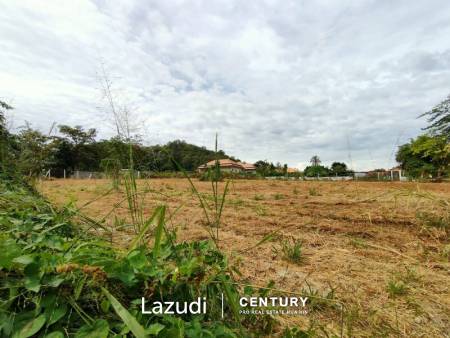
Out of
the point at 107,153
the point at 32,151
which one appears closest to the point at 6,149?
the point at 32,151

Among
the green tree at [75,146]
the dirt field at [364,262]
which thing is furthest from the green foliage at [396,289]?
the green tree at [75,146]

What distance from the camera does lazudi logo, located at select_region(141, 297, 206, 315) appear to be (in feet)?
2.15

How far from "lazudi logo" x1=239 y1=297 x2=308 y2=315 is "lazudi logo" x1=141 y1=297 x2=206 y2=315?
0.56ft

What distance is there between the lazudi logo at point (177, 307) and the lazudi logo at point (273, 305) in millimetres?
172

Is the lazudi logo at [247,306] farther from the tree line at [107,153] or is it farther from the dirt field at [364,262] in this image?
the tree line at [107,153]

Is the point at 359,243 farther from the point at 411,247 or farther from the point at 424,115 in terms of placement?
the point at 424,115

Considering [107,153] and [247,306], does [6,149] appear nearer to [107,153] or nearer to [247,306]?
[107,153]

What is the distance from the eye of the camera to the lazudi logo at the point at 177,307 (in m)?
0.66

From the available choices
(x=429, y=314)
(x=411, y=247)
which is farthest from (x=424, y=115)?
(x=429, y=314)

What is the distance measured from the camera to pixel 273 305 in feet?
3.39

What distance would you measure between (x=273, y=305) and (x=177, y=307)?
0.51 meters

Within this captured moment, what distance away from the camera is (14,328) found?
1.73 feet

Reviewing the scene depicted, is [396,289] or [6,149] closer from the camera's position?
[396,289]

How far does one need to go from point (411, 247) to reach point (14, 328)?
2299 mm
